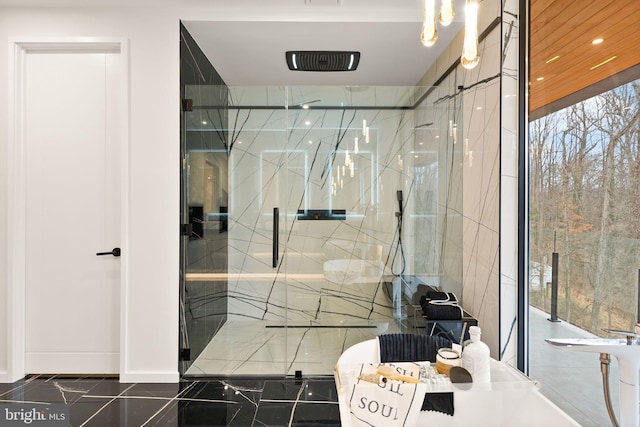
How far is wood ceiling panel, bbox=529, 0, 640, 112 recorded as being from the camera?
1388 millimetres

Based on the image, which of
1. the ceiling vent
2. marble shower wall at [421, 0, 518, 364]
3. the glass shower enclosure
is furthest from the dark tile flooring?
the ceiling vent

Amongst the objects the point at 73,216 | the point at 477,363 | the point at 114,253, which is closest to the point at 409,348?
the point at 477,363

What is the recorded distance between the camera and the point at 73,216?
113 inches

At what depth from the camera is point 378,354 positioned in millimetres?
1664

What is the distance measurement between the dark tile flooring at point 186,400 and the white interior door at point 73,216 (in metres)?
0.22

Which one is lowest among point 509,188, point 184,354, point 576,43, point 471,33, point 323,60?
point 184,354

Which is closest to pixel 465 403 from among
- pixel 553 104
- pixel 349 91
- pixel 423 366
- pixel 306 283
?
pixel 423 366

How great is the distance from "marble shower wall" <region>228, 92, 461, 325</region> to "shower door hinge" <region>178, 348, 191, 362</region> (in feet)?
2.78

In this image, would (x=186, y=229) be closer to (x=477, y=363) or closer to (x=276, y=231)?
(x=276, y=231)

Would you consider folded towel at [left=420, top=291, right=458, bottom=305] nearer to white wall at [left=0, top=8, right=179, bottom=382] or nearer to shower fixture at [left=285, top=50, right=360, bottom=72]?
white wall at [left=0, top=8, right=179, bottom=382]

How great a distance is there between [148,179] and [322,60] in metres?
1.73

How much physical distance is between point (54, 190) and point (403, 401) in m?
2.83

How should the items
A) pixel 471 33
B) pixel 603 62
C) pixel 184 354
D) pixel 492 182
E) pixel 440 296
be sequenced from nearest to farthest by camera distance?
pixel 471 33
pixel 603 62
pixel 492 182
pixel 440 296
pixel 184 354

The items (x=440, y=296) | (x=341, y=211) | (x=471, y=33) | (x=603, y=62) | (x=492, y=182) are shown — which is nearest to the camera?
(x=471, y=33)
